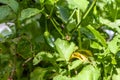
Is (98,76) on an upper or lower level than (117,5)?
lower

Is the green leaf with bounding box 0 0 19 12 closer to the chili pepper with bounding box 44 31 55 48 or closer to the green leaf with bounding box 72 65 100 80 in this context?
the chili pepper with bounding box 44 31 55 48

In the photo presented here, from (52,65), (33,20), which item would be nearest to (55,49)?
(52,65)

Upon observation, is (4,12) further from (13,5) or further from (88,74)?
(88,74)

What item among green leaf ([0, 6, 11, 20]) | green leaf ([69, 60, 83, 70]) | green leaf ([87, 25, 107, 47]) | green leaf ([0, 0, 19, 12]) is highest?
green leaf ([0, 0, 19, 12])

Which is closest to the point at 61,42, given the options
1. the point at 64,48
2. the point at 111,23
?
the point at 64,48

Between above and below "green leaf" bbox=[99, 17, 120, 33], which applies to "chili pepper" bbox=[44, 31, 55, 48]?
below

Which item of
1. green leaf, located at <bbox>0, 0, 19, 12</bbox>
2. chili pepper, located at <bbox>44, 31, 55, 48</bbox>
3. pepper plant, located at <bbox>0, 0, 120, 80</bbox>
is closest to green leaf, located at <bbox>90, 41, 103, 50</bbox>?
pepper plant, located at <bbox>0, 0, 120, 80</bbox>

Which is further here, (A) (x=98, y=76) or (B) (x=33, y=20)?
(B) (x=33, y=20)

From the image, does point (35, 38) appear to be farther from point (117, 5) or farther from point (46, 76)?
point (117, 5)
